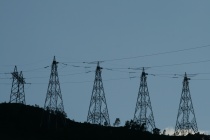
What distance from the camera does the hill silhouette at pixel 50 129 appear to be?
9406 centimetres

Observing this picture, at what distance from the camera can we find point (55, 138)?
9119 centimetres

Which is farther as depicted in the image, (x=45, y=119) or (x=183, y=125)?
(x=45, y=119)

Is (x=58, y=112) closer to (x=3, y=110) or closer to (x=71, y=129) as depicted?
(x=71, y=129)

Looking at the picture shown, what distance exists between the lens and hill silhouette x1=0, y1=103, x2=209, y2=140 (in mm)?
94062

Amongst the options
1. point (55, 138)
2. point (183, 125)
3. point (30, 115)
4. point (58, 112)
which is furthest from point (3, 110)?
point (183, 125)

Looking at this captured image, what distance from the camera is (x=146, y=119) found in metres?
99.8

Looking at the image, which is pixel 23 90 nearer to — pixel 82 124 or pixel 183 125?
pixel 82 124

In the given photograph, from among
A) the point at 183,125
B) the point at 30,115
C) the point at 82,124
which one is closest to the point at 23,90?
the point at 30,115

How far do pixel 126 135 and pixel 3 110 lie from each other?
26.5 metres

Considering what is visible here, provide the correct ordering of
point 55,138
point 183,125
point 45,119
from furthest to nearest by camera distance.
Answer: point 45,119 → point 183,125 → point 55,138

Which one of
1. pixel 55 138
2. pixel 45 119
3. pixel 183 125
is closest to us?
pixel 55 138

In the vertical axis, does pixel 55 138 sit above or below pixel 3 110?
below

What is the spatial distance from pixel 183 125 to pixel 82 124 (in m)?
19.6

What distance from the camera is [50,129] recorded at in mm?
97750
